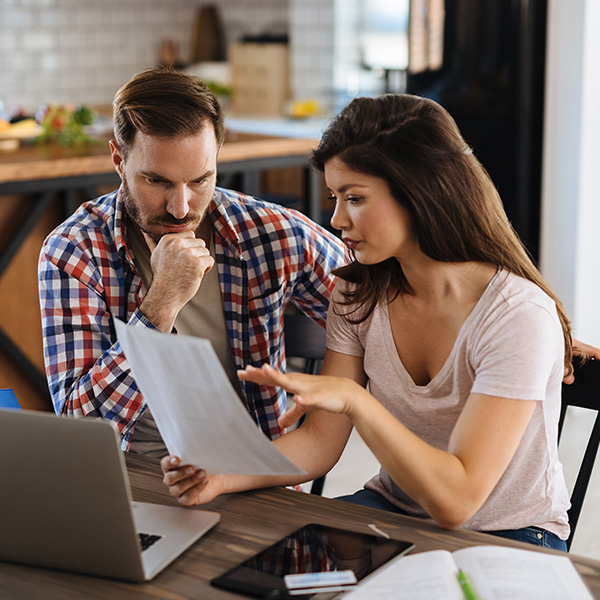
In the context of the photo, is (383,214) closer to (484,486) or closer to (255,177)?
(484,486)

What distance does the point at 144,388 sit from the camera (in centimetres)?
117

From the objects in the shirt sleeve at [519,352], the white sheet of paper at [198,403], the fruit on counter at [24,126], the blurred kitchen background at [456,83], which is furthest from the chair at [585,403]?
the fruit on counter at [24,126]

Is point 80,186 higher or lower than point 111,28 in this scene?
lower

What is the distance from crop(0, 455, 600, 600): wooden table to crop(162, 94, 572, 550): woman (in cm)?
4

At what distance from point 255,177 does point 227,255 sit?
1778 millimetres

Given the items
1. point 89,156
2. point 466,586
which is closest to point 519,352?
point 466,586

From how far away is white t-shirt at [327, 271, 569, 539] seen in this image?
131 centimetres

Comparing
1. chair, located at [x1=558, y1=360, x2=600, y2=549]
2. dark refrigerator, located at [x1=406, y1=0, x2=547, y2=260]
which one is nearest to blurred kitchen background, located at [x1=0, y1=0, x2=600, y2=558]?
dark refrigerator, located at [x1=406, y1=0, x2=547, y2=260]

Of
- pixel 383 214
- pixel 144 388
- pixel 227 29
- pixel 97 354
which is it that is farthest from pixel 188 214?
pixel 227 29

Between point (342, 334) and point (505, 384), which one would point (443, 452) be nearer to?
point (505, 384)

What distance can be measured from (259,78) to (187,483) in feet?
16.0

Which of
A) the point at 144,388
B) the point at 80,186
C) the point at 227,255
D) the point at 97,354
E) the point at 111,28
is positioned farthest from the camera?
the point at 111,28

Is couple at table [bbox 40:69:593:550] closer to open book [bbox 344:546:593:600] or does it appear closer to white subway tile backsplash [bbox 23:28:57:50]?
open book [bbox 344:546:593:600]

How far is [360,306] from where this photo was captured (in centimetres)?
158
